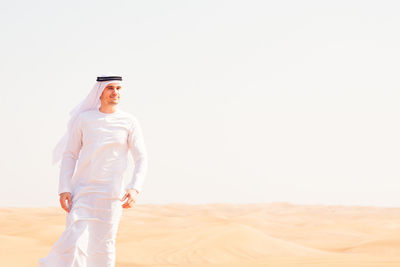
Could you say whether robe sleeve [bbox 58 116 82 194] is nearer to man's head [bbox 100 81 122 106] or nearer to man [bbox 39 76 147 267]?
man [bbox 39 76 147 267]

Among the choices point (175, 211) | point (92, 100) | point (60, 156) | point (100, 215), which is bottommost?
point (175, 211)

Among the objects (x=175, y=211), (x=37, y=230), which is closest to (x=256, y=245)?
(x=37, y=230)

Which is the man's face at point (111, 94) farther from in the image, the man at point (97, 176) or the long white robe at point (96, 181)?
the long white robe at point (96, 181)

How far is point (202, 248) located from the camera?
1395cm

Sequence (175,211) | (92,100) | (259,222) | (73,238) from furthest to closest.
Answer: (175,211), (259,222), (92,100), (73,238)

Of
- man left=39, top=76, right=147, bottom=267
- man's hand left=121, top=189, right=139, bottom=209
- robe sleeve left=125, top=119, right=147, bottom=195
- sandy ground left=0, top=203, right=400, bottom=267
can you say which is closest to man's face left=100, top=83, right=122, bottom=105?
man left=39, top=76, right=147, bottom=267

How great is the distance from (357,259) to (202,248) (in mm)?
3784

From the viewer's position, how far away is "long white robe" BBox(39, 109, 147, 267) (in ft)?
21.5

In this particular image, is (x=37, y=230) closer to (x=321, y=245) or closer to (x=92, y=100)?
(x=321, y=245)

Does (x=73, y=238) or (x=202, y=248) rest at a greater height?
(x=73, y=238)

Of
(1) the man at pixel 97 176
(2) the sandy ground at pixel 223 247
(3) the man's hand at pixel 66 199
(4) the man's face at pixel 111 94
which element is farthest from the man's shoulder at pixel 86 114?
(2) the sandy ground at pixel 223 247

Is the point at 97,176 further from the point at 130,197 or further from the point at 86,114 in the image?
the point at 86,114

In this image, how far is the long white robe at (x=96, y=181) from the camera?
6559 mm

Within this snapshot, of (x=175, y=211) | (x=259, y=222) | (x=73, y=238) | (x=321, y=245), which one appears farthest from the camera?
(x=175, y=211)
